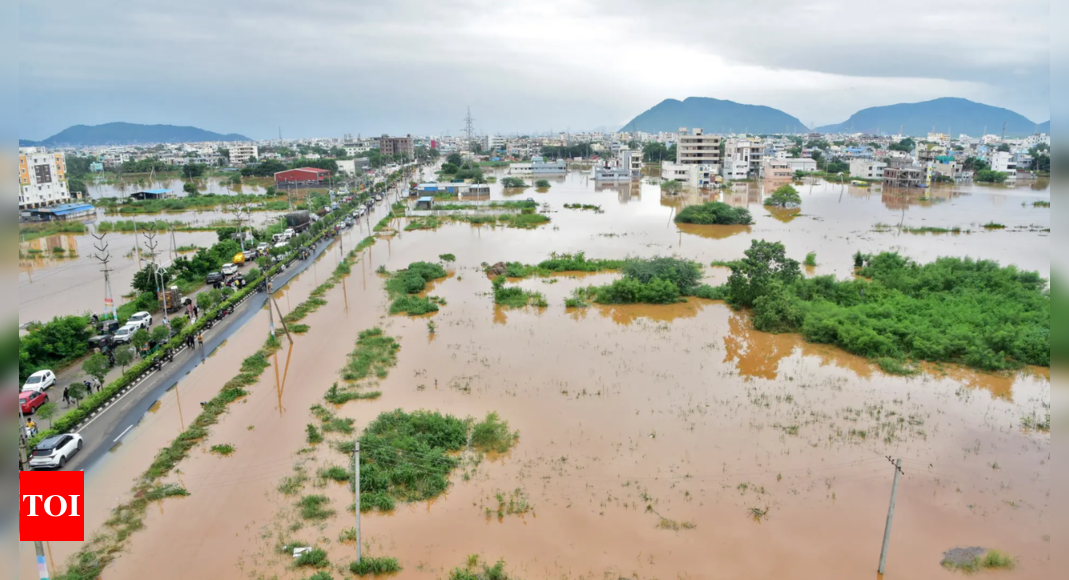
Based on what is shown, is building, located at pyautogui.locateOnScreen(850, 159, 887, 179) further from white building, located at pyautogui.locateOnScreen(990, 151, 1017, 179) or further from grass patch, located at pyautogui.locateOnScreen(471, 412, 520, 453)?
grass patch, located at pyautogui.locateOnScreen(471, 412, 520, 453)

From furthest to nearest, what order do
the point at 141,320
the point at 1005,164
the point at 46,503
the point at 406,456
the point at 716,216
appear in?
the point at 1005,164, the point at 716,216, the point at 141,320, the point at 406,456, the point at 46,503

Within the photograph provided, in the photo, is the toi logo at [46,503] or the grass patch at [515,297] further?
the grass patch at [515,297]

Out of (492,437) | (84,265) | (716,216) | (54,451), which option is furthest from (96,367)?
(716,216)

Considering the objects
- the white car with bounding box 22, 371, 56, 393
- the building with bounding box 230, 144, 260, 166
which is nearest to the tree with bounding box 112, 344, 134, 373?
the white car with bounding box 22, 371, 56, 393

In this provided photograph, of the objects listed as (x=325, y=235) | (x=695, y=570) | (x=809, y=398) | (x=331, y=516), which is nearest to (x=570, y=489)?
(x=695, y=570)

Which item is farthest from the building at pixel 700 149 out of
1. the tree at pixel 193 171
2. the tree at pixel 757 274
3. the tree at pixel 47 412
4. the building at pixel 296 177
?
the tree at pixel 47 412

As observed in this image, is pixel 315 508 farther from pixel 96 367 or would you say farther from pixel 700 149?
pixel 700 149

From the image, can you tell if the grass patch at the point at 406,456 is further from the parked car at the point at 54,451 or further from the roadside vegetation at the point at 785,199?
the roadside vegetation at the point at 785,199
